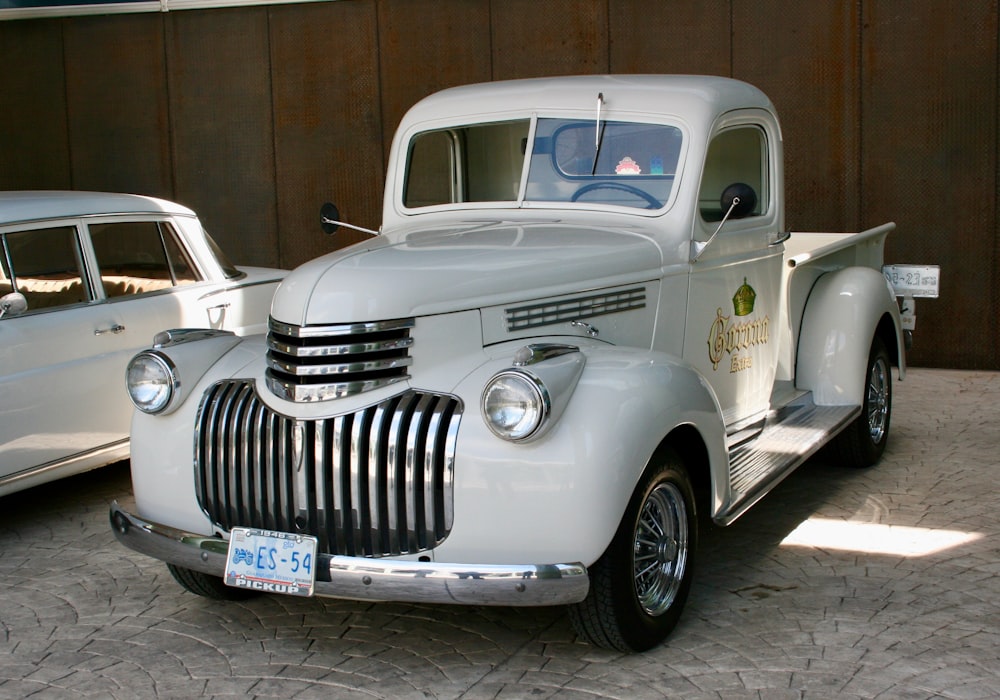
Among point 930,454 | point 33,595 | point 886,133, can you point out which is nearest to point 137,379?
point 33,595

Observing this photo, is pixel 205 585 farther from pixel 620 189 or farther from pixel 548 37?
pixel 548 37

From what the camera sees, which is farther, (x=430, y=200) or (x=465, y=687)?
(x=430, y=200)

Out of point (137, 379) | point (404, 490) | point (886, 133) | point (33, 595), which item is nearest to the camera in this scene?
point (404, 490)

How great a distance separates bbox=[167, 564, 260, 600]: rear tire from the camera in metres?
4.28

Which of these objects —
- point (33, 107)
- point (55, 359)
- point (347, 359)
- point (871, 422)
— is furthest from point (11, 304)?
point (33, 107)

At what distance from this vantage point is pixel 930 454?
6.22 m

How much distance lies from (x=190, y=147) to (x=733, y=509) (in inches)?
317

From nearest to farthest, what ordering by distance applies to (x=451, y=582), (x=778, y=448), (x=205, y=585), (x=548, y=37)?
Result: (x=451, y=582), (x=205, y=585), (x=778, y=448), (x=548, y=37)

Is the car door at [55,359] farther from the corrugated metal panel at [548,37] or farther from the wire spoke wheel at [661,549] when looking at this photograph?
the corrugated metal panel at [548,37]

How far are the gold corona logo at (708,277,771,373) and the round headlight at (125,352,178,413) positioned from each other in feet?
7.07

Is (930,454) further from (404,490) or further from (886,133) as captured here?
(404,490)

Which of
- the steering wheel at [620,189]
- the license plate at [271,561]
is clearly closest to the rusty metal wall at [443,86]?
the steering wheel at [620,189]

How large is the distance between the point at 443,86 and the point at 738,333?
552 cm

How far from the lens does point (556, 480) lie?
3367 millimetres
